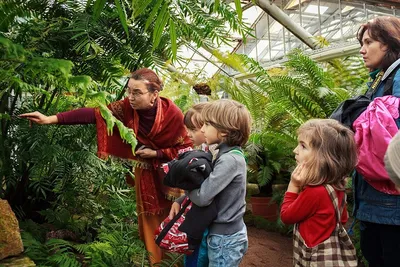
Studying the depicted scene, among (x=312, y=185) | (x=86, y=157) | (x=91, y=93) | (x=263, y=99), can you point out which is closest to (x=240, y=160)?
(x=312, y=185)

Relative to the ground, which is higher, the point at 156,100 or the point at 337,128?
the point at 337,128

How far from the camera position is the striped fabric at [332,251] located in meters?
1.64

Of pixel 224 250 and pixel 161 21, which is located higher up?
pixel 161 21

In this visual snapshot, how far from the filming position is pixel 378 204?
1669mm

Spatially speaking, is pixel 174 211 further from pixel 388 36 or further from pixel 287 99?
pixel 287 99

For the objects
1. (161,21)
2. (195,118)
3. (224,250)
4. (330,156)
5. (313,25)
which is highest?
(313,25)

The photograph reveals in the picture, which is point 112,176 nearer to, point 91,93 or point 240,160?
point 240,160

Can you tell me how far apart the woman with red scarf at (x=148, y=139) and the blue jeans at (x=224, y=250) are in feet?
2.31

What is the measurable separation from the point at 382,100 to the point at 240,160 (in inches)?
25.8

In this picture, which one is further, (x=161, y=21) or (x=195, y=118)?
(x=195, y=118)

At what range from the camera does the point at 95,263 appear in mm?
2199

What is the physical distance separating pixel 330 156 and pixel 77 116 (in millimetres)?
1321

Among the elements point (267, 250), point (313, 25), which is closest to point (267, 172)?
point (267, 250)

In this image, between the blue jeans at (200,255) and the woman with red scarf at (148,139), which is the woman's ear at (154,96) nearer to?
the woman with red scarf at (148,139)
